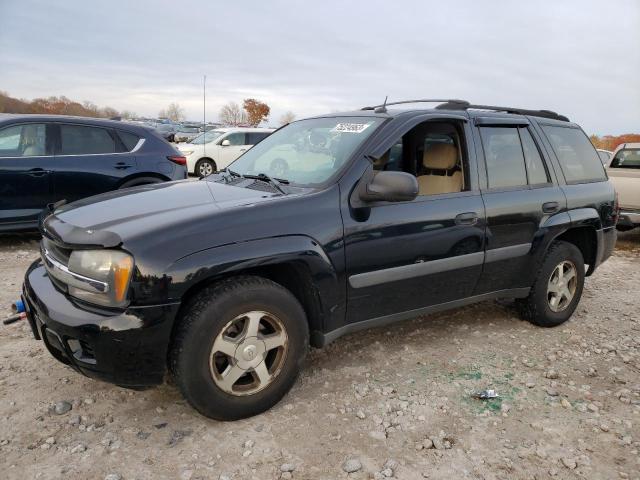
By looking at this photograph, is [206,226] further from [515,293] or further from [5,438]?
[515,293]

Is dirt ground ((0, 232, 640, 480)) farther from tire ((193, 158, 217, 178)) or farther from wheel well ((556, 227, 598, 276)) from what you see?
tire ((193, 158, 217, 178))

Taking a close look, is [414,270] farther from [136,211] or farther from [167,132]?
[167,132]

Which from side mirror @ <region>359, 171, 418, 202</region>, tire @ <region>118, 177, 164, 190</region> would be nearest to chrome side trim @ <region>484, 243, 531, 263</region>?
side mirror @ <region>359, 171, 418, 202</region>

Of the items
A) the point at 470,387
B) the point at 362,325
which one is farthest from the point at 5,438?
the point at 470,387

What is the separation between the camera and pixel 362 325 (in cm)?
312

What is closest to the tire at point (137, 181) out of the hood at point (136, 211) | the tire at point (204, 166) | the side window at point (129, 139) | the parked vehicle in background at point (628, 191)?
the side window at point (129, 139)

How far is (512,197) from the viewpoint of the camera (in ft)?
12.1

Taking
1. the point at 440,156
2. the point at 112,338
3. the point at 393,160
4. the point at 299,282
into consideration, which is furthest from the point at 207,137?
the point at 112,338

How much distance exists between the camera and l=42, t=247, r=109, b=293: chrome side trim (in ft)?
7.73

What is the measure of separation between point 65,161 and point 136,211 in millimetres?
4072

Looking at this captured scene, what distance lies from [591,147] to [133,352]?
4.20m

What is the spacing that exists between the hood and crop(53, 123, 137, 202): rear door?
3.29m

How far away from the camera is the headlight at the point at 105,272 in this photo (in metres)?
2.32

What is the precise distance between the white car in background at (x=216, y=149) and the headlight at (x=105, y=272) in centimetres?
1235
